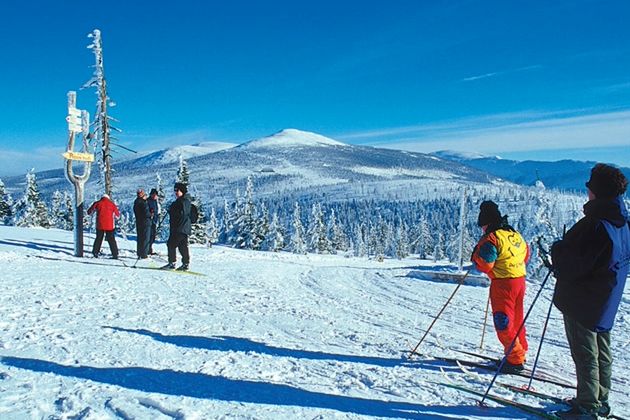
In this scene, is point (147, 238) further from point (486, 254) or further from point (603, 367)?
point (603, 367)

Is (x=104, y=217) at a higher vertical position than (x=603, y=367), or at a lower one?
higher

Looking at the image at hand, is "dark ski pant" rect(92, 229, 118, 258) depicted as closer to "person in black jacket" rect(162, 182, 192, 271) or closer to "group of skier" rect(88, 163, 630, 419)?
"person in black jacket" rect(162, 182, 192, 271)

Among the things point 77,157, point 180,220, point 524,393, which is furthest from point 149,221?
point 524,393

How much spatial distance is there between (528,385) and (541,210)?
33.8 meters

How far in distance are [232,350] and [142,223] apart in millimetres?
9591

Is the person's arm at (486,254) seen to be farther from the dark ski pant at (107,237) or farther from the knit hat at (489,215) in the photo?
the dark ski pant at (107,237)

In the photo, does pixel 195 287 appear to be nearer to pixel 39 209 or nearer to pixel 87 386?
pixel 87 386

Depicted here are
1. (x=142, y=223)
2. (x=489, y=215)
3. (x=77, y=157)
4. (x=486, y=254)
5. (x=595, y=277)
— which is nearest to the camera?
(x=595, y=277)

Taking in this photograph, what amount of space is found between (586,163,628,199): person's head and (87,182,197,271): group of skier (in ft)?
30.4

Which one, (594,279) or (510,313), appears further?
(510,313)

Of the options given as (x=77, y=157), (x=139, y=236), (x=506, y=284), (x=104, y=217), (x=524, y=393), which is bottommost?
(x=524, y=393)

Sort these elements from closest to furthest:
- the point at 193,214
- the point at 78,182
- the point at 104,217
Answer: the point at 193,214, the point at 104,217, the point at 78,182

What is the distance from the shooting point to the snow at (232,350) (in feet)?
12.9

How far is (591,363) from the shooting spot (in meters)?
3.96
